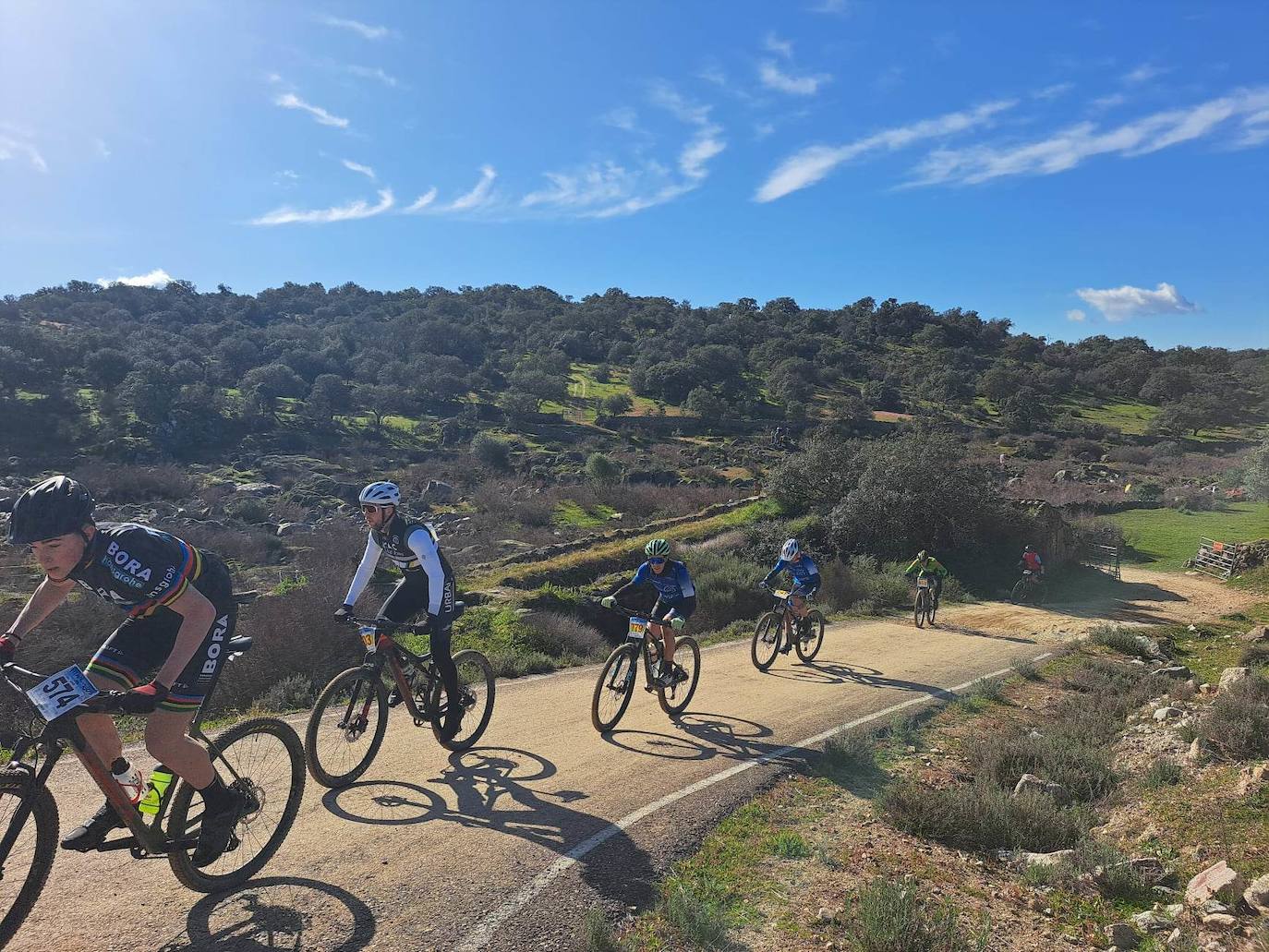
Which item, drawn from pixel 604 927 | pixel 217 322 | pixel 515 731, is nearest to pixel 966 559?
pixel 515 731

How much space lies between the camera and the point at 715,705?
9227 millimetres

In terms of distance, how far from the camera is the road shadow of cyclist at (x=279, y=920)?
12.5 feet

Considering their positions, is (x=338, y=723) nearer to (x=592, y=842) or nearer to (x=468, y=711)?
(x=468, y=711)

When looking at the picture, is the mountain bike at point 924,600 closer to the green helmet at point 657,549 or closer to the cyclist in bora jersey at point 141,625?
the green helmet at point 657,549

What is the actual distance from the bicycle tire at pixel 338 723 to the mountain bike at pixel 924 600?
45.9 feet

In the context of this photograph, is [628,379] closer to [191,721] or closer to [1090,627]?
[1090,627]

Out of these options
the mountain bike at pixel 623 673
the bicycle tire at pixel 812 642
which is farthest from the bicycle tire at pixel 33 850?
the bicycle tire at pixel 812 642

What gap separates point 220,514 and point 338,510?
5329 mm

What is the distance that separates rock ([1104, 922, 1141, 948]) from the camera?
425cm

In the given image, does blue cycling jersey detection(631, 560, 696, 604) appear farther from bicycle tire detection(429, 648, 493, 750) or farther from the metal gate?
the metal gate

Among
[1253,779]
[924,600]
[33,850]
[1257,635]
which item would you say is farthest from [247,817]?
[1257,635]

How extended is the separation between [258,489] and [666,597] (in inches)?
1509

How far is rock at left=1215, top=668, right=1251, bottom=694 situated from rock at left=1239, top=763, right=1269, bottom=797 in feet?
10.7

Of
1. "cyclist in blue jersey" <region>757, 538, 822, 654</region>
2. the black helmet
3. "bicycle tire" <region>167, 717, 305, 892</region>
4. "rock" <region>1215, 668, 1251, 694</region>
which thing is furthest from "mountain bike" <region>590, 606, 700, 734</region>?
"rock" <region>1215, 668, 1251, 694</region>
